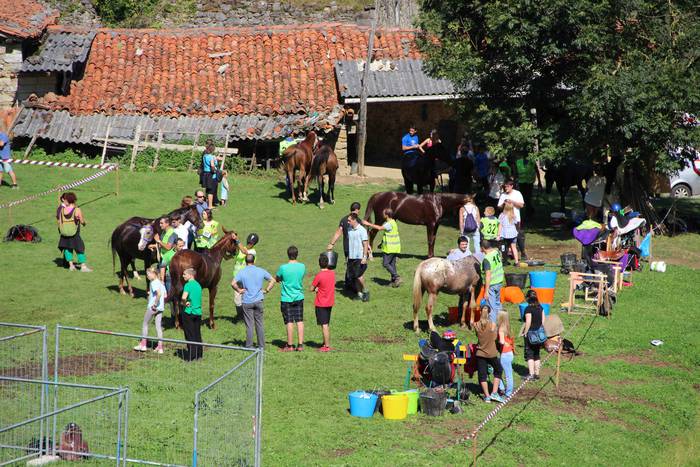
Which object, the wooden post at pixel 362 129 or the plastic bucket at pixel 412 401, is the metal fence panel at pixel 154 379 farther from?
the wooden post at pixel 362 129

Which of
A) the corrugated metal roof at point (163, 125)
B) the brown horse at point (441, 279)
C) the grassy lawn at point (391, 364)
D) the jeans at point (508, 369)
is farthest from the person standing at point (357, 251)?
the corrugated metal roof at point (163, 125)

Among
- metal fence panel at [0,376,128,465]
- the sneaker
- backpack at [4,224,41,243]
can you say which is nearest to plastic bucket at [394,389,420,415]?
the sneaker

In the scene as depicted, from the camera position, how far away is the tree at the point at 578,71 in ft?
83.1

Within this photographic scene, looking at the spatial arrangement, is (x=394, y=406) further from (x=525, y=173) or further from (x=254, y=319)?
(x=525, y=173)

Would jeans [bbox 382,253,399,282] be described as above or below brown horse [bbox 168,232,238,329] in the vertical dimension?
below

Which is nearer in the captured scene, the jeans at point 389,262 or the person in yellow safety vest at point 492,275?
the person in yellow safety vest at point 492,275

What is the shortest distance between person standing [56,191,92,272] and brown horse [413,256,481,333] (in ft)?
26.5

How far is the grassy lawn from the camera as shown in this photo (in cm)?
1445

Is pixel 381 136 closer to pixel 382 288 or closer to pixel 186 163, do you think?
pixel 186 163

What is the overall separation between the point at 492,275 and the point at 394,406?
15.8 ft

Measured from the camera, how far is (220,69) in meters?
36.0

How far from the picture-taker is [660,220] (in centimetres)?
2862

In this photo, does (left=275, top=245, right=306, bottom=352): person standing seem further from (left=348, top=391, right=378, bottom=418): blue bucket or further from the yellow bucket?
the yellow bucket

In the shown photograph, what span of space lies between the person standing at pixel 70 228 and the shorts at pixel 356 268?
20.1 feet
